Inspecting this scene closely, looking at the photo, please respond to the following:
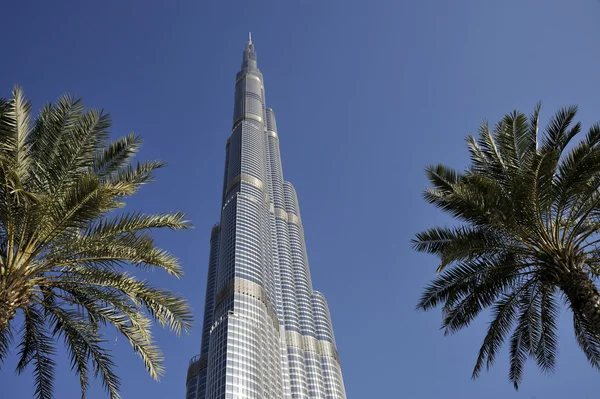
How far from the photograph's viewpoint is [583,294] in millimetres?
13898

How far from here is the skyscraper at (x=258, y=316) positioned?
11012 centimetres

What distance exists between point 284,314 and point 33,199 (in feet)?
501

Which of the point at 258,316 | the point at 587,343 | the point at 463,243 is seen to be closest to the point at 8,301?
the point at 463,243

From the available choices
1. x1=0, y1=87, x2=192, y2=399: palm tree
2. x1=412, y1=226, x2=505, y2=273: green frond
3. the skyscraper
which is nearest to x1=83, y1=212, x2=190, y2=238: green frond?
x1=0, y1=87, x2=192, y2=399: palm tree

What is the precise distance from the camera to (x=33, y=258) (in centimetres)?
1324

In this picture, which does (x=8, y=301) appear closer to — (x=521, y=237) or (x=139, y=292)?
(x=139, y=292)

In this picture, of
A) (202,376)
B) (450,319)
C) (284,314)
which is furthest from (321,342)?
(450,319)

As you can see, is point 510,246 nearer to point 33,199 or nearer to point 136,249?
point 136,249

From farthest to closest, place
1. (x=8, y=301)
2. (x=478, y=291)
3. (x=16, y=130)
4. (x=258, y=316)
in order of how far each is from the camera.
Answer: (x=258, y=316) < (x=478, y=291) < (x=16, y=130) < (x=8, y=301)

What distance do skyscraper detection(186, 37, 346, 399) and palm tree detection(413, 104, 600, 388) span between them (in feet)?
295

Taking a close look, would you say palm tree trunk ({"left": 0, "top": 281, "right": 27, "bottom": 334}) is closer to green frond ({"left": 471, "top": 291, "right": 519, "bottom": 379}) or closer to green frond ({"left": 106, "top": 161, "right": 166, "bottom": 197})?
green frond ({"left": 106, "top": 161, "right": 166, "bottom": 197})

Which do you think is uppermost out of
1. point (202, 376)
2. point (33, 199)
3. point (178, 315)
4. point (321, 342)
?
point (321, 342)

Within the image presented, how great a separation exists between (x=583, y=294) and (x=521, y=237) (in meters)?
2.62

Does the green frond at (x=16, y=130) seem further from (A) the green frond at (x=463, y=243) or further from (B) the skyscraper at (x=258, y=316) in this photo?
(B) the skyscraper at (x=258, y=316)
